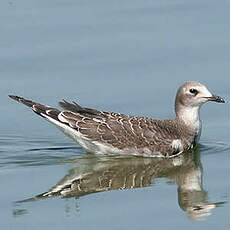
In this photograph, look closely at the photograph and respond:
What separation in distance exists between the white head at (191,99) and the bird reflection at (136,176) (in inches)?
21.2

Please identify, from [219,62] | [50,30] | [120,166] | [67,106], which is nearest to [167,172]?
[120,166]

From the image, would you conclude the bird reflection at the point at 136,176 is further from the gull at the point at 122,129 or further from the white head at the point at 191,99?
the white head at the point at 191,99

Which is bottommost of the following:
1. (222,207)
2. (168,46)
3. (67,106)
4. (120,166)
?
(222,207)

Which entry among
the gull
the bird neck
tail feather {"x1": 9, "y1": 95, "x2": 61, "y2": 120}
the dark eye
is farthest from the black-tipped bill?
tail feather {"x1": 9, "y1": 95, "x2": 61, "y2": 120}

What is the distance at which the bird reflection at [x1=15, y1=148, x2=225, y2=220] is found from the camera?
1405 centimetres

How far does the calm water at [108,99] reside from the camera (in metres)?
13.5

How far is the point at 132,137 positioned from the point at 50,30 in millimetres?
4092

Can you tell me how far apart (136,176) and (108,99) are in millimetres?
2453

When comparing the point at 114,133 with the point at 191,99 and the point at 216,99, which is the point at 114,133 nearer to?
the point at 191,99

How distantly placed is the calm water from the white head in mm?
415

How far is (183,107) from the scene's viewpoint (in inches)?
654

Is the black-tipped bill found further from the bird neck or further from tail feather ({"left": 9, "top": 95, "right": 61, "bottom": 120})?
tail feather ({"left": 9, "top": 95, "right": 61, "bottom": 120})

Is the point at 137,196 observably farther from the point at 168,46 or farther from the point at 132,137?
the point at 168,46

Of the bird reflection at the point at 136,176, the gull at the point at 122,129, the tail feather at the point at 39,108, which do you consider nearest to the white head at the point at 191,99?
the gull at the point at 122,129
